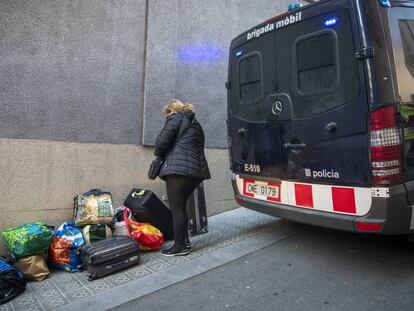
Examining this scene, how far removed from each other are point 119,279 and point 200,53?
11.9 ft

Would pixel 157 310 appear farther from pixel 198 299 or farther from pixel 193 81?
pixel 193 81

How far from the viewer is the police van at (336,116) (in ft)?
9.65

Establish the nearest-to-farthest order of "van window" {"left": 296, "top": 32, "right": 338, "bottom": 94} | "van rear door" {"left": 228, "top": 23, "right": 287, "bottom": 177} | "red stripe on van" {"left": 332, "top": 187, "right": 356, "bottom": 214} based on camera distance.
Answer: "red stripe on van" {"left": 332, "top": 187, "right": 356, "bottom": 214} → "van window" {"left": 296, "top": 32, "right": 338, "bottom": 94} → "van rear door" {"left": 228, "top": 23, "right": 287, "bottom": 177}

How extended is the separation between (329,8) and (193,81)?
9.23ft

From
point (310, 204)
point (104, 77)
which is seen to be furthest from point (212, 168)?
point (310, 204)

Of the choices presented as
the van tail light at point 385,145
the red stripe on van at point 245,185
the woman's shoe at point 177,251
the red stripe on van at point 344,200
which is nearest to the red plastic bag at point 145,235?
the woman's shoe at point 177,251

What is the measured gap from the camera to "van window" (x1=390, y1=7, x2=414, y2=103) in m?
3.04

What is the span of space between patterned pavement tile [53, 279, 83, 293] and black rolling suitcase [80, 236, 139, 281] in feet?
0.43

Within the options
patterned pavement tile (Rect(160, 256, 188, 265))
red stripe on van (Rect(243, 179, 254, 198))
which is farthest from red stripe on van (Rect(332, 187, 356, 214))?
patterned pavement tile (Rect(160, 256, 188, 265))

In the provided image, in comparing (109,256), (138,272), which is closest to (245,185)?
(138,272)

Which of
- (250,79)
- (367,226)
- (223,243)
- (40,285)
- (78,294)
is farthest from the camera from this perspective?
(223,243)

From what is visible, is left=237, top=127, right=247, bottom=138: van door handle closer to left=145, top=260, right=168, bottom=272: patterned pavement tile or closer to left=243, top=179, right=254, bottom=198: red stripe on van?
left=243, top=179, right=254, bottom=198: red stripe on van

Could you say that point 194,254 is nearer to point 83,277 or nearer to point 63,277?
point 83,277

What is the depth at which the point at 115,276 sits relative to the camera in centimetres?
359
